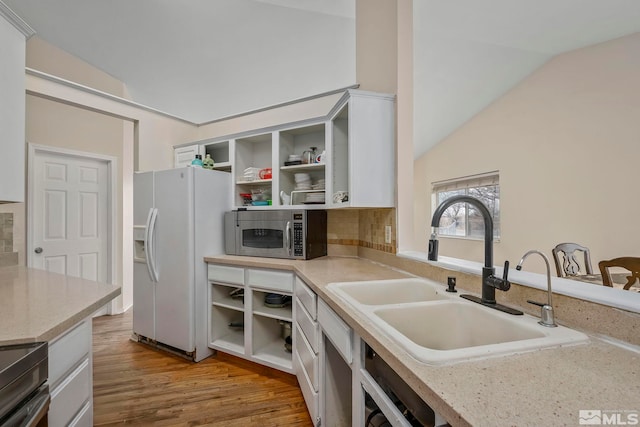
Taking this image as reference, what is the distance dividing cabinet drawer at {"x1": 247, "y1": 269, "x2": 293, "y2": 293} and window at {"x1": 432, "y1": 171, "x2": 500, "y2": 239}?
2.73 metres

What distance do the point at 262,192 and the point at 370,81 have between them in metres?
1.39

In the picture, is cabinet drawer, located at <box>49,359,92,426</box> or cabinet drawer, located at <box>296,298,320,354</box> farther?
cabinet drawer, located at <box>296,298,320,354</box>

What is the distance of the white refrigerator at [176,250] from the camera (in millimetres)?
2260

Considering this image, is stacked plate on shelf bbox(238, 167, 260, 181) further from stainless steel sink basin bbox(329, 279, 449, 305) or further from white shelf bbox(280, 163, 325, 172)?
stainless steel sink basin bbox(329, 279, 449, 305)

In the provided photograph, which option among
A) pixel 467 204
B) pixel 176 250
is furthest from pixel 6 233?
pixel 467 204

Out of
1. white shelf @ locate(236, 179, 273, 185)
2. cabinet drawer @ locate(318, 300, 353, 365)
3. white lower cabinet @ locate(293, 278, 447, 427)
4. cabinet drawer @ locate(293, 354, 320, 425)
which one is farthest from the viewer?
white shelf @ locate(236, 179, 273, 185)

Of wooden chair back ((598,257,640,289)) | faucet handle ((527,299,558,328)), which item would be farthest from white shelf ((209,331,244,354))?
wooden chair back ((598,257,640,289))

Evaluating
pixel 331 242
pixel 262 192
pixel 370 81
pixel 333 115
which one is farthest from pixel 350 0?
pixel 331 242

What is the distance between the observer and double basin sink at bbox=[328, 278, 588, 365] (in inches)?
26.0

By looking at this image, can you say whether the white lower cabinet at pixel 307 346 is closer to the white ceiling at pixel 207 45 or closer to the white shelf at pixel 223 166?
the white shelf at pixel 223 166

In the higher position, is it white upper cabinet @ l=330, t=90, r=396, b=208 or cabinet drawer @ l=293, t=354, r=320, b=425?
white upper cabinet @ l=330, t=90, r=396, b=208

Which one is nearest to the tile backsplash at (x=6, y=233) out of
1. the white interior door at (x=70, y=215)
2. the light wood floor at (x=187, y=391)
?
the white interior door at (x=70, y=215)

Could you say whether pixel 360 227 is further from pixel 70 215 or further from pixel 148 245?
pixel 70 215

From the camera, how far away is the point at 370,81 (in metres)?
2.18
